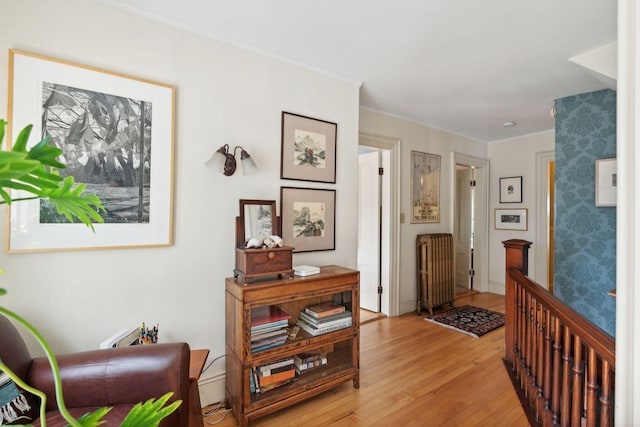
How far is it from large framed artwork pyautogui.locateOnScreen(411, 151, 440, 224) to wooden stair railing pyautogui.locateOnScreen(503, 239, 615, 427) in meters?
1.63

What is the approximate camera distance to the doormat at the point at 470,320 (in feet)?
11.2

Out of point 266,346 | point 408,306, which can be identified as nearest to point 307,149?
point 266,346

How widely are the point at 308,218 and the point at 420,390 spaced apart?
1.51 metres

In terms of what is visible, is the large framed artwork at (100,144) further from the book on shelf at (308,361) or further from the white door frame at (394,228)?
the white door frame at (394,228)

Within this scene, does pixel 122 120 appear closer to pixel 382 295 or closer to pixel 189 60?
pixel 189 60

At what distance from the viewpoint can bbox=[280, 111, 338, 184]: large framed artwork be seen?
2422 mm

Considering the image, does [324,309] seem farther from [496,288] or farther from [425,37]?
[496,288]

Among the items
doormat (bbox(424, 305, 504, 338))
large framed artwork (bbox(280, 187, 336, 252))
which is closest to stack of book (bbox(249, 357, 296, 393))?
large framed artwork (bbox(280, 187, 336, 252))

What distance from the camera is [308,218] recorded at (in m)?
2.52

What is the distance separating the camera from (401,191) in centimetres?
390

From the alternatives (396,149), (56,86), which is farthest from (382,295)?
(56,86)

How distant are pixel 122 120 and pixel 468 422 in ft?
9.03

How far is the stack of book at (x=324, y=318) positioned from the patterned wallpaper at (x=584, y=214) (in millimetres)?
2356

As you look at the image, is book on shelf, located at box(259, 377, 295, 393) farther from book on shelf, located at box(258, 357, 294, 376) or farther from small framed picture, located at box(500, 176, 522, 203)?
small framed picture, located at box(500, 176, 522, 203)
